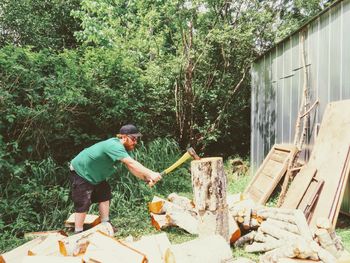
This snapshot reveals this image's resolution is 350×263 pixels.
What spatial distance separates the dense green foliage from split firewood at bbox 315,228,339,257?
9.18ft

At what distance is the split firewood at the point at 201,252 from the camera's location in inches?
136

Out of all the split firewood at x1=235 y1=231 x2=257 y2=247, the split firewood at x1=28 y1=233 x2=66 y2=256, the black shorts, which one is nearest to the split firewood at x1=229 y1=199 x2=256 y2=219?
the split firewood at x1=235 y1=231 x2=257 y2=247

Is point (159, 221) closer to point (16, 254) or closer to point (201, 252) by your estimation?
point (201, 252)

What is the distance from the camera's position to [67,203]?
6145 mm

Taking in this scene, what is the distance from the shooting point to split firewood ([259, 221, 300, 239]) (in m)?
4.42

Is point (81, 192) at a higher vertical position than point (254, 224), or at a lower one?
higher

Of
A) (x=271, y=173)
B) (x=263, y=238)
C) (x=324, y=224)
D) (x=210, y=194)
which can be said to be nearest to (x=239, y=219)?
(x=263, y=238)

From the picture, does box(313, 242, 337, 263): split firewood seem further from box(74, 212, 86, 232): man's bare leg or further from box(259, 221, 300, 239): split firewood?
box(74, 212, 86, 232): man's bare leg

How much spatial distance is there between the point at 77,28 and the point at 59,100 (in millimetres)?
10485

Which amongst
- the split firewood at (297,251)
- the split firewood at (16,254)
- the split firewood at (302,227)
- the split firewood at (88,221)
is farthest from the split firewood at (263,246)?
the split firewood at (16,254)

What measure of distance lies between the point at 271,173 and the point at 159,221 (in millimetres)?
2771

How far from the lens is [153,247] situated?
3693 millimetres

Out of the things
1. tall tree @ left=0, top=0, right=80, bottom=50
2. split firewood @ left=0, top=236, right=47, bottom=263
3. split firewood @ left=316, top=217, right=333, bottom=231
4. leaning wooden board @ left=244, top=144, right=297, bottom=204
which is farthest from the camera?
tall tree @ left=0, top=0, right=80, bottom=50

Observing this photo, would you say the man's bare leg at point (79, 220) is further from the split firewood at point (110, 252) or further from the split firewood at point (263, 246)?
the split firewood at point (263, 246)
